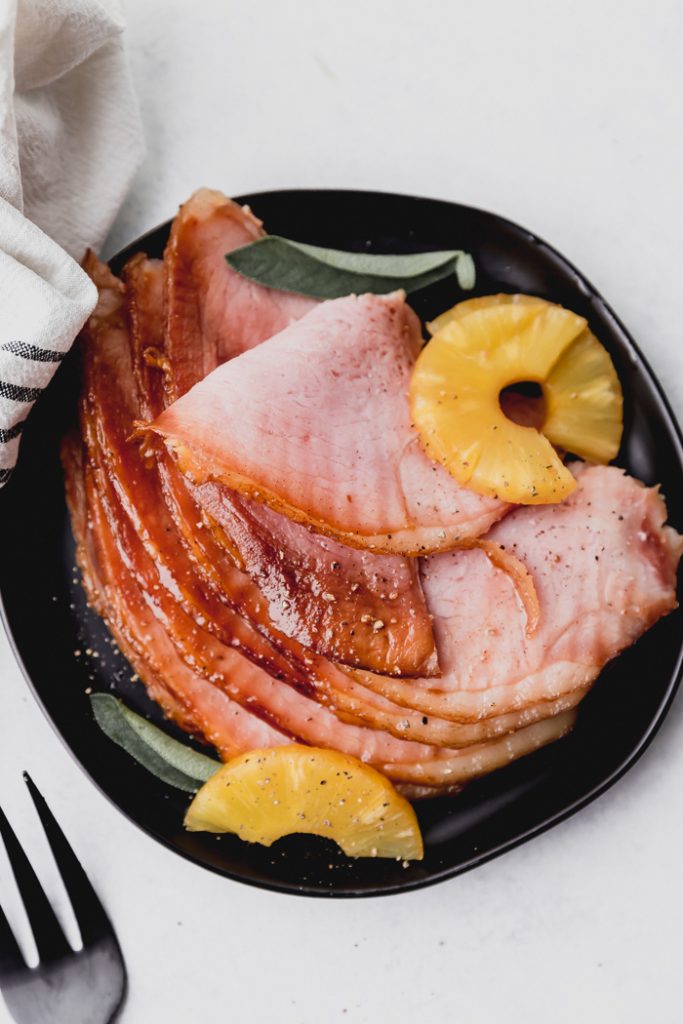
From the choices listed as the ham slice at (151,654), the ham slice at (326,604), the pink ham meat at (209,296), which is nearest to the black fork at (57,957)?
the ham slice at (151,654)

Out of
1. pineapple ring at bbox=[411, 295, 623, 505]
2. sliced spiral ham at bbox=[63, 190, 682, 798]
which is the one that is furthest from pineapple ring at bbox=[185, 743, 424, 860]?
pineapple ring at bbox=[411, 295, 623, 505]

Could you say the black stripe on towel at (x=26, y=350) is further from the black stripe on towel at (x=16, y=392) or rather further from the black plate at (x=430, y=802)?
the black plate at (x=430, y=802)

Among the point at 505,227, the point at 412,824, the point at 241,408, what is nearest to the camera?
the point at 241,408

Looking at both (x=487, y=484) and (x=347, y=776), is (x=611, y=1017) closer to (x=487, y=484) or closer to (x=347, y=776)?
(x=347, y=776)

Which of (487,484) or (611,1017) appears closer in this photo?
(487,484)

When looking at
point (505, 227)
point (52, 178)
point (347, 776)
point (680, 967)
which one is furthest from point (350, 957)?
point (52, 178)

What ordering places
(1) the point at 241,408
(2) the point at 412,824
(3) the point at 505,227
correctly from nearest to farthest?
(1) the point at 241,408 → (2) the point at 412,824 → (3) the point at 505,227

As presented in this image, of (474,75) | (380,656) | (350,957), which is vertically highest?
(474,75)

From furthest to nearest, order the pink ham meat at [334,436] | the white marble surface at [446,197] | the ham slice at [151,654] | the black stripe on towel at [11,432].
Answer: the white marble surface at [446,197]
the ham slice at [151,654]
the black stripe on towel at [11,432]
the pink ham meat at [334,436]
